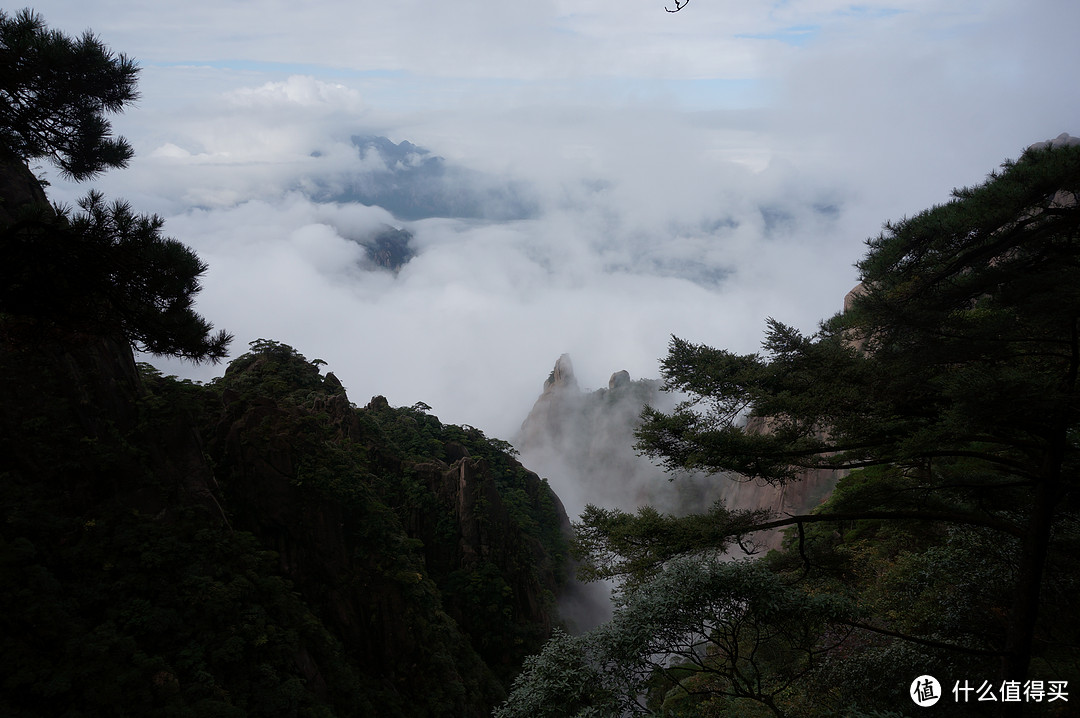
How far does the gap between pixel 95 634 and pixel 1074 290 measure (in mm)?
14102

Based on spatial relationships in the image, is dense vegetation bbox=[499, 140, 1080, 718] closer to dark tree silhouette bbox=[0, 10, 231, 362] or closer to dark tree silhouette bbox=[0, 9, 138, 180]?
dark tree silhouette bbox=[0, 10, 231, 362]

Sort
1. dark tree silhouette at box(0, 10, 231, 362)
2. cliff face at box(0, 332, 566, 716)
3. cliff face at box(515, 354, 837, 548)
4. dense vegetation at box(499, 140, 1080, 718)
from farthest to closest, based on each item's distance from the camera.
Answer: cliff face at box(515, 354, 837, 548) → cliff face at box(0, 332, 566, 716) → dense vegetation at box(499, 140, 1080, 718) → dark tree silhouette at box(0, 10, 231, 362)

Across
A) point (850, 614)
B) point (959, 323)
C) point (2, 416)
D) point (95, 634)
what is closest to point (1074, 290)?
point (959, 323)

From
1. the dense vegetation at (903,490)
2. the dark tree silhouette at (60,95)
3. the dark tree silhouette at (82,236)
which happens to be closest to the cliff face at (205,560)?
the dark tree silhouette at (82,236)

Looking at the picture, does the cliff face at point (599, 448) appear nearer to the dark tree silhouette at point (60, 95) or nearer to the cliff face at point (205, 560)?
the cliff face at point (205, 560)

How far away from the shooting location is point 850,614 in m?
7.41

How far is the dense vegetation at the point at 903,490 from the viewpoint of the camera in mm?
6766

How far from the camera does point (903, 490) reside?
7906mm

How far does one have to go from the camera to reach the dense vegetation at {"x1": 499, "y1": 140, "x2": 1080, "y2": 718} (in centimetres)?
677

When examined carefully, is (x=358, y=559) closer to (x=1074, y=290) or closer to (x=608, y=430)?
(x=1074, y=290)

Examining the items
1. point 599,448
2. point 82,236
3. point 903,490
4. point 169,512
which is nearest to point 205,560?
point 169,512

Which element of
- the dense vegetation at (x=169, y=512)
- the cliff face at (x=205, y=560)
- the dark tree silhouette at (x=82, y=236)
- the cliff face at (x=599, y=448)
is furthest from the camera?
the cliff face at (x=599, y=448)

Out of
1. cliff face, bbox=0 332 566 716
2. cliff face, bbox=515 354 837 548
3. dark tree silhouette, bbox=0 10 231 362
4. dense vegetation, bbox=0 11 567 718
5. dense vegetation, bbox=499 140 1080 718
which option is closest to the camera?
dark tree silhouette, bbox=0 10 231 362

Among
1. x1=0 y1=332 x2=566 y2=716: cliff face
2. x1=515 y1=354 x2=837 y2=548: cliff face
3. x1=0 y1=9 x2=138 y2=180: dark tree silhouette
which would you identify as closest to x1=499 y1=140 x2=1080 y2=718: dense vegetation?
x1=0 y1=332 x2=566 y2=716: cliff face
